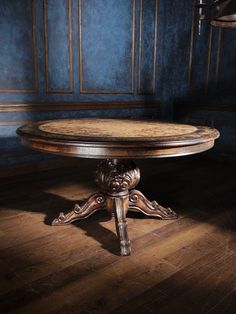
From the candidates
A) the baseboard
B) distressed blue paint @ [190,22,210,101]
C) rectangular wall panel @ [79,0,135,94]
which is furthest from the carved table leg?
distressed blue paint @ [190,22,210,101]

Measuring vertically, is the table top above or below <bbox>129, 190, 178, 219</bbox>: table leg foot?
above

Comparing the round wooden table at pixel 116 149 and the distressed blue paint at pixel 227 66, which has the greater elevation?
the distressed blue paint at pixel 227 66

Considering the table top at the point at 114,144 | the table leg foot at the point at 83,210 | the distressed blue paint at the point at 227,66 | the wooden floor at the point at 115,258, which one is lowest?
the wooden floor at the point at 115,258

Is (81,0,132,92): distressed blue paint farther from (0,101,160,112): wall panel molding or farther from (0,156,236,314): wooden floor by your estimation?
(0,156,236,314): wooden floor

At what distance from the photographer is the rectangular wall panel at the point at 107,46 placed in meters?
2.87

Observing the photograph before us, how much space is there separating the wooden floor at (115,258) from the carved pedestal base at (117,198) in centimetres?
5

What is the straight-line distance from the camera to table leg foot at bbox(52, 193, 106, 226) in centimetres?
159

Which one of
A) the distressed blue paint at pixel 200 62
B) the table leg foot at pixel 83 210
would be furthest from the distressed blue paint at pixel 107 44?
the table leg foot at pixel 83 210

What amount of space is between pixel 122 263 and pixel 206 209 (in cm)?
80

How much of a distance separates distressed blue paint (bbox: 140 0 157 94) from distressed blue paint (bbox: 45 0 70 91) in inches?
35.8

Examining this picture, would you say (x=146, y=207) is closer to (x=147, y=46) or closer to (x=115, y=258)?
(x=115, y=258)

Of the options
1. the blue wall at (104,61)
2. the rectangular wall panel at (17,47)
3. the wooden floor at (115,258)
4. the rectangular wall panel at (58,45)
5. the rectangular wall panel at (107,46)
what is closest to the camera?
the wooden floor at (115,258)

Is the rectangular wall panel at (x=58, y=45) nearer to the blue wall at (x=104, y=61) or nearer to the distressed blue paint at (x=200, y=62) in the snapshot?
the blue wall at (x=104, y=61)

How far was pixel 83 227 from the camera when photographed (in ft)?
5.19
